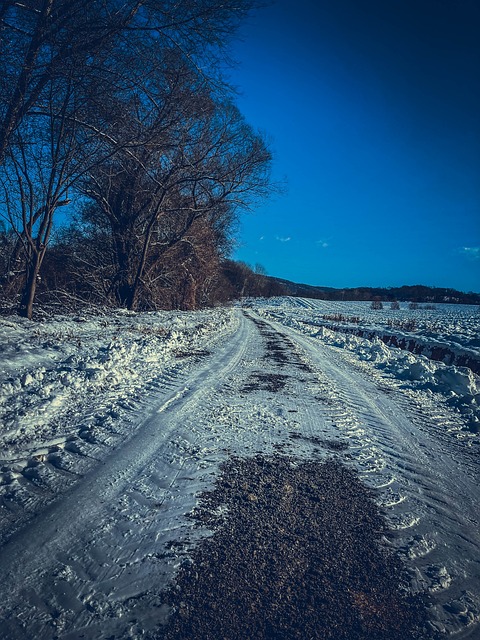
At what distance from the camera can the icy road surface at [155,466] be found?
1.79 metres

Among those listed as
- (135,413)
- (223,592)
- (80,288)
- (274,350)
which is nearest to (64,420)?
(135,413)

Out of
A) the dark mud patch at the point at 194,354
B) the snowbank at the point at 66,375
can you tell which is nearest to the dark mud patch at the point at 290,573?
the snowbank at the point at 66,375

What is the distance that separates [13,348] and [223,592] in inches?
220

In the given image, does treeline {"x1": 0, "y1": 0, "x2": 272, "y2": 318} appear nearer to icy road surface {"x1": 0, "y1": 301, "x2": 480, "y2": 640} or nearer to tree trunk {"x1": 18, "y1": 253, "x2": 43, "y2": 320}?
tree trunk {"x1": 18, "y1": 253, "x2": 43, "y2": 320}

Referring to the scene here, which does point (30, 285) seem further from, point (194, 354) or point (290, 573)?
point (290, 573)

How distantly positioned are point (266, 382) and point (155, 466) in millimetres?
3412

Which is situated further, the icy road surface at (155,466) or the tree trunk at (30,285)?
the tree trunk at (30,285)

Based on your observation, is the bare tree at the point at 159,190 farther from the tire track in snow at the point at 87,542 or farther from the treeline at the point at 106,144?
the tire track in snow at the point at 87,542

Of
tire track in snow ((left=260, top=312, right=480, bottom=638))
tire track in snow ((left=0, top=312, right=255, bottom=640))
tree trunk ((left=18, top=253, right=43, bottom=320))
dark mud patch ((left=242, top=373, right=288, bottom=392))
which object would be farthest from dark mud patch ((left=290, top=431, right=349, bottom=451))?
tree trunk ((left=18, top=253, right=43, bottom=320))

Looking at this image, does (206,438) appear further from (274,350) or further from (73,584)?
(274,350)

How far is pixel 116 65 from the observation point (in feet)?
20.7

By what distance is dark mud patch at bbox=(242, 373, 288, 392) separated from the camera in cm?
580

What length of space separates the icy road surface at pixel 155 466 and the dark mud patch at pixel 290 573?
15cm

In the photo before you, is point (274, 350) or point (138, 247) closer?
point (274, 350)
